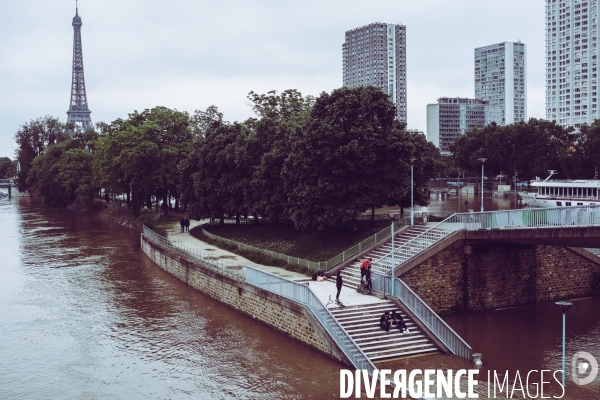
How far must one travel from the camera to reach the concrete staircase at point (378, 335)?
26434mm

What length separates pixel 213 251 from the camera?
49.0 m

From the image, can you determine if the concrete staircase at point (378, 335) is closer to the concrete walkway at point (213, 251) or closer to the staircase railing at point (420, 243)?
the staircase railing at point (420, 243)

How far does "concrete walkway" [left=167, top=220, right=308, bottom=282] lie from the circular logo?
14.9m

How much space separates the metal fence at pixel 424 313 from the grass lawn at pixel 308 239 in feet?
30.1

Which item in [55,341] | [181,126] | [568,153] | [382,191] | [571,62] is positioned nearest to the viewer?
[55,341]

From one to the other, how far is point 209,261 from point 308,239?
7.23 meters

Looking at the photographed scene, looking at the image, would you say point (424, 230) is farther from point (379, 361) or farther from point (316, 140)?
point (379, 361)


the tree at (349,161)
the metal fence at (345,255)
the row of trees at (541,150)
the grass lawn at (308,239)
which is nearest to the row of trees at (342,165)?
the tree at (349,161)

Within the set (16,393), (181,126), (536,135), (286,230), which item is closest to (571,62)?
(536,135)

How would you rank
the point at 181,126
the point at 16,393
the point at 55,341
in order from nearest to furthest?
the point at 16,393 < the point at 55,341 < the point at 181,126

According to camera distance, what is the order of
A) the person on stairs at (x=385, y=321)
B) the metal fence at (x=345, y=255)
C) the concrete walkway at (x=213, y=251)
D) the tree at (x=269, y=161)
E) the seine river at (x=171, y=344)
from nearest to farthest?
1. the seine river at (x=171, y=344)
2. the person on stairs at (x=385, y=321)
3. the metal fence at (x=345, y=255)
4. the concrete walkway at (x=213, y=251)
5. the tree at (x=269, y=161)

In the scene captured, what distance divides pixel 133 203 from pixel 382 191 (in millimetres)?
48191

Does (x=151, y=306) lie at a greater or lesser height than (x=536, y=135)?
lesser

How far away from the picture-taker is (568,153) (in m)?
90.4
